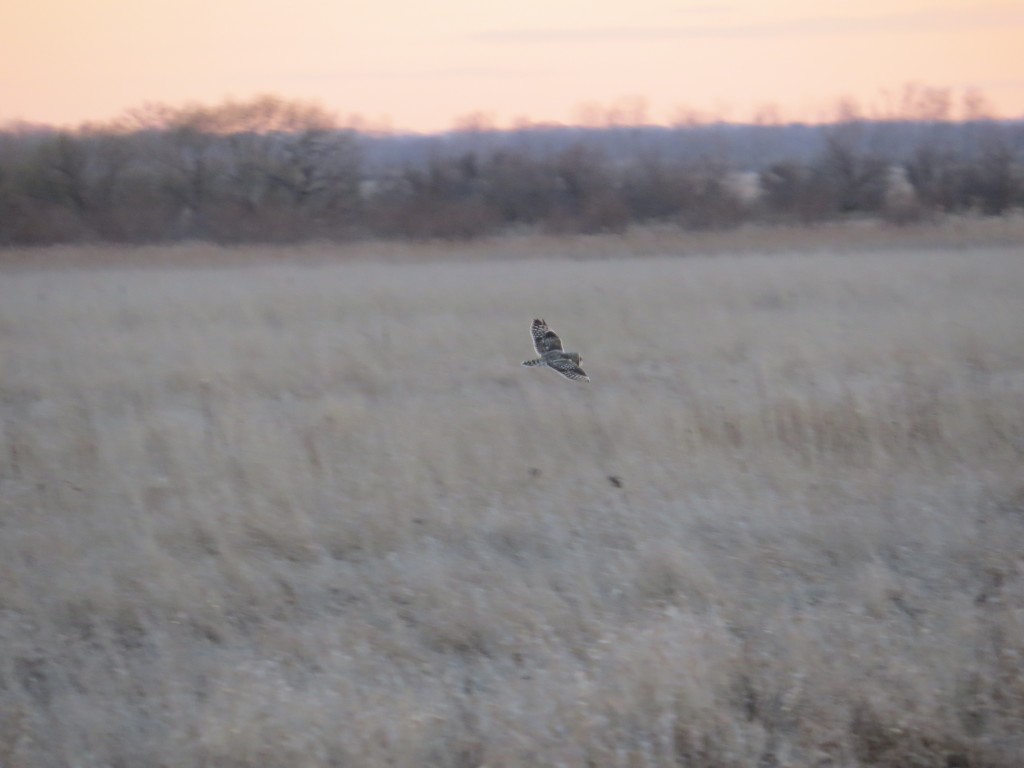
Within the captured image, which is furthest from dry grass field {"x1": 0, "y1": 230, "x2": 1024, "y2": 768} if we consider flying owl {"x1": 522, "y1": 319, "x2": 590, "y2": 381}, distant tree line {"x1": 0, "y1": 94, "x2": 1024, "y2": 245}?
distant tree line {"x1": 0, "y1": 94, "x2": 1024, "y2": 245}

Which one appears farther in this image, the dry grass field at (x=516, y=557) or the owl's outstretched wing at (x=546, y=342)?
the owl's outstretched wing at (x=546, y=342)

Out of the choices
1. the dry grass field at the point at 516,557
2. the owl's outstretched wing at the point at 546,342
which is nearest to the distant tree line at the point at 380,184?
the dry grass field at the point at 516,557

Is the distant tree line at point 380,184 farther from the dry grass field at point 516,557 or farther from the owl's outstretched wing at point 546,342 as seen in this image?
the owl's outstretched wing at point 546,342

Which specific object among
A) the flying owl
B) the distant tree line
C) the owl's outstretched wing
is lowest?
the flying owl

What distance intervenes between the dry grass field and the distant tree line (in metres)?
18.3

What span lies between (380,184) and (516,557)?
27113 millimetres

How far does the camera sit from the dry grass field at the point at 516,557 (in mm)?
3400

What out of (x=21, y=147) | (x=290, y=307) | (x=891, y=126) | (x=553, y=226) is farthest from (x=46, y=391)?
(x=891, y=126)

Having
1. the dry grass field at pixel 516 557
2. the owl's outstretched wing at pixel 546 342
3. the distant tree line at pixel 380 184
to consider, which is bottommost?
the dry grass field at pixel 516 557

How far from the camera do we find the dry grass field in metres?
3.40

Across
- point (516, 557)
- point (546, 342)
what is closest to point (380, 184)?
point (546, 342)

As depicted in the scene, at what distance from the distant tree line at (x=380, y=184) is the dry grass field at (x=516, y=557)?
18.3 metres

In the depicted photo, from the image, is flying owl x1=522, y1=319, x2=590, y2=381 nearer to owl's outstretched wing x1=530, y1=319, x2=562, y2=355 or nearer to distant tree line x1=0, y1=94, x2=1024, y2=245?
owl's outstretched wing x1=530, y1=319, x2=562, y2=355

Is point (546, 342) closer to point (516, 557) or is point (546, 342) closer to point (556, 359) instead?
point (556, 359)
